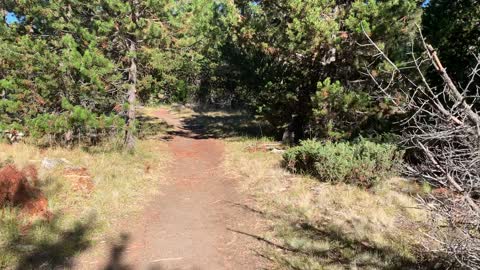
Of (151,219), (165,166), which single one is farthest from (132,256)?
(165,166)

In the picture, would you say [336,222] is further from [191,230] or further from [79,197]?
[79,197]

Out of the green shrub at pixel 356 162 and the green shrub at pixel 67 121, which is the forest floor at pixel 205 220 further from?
the green shrub at pixel 67 121

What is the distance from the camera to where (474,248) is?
3.39 meters

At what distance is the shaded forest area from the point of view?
1052cm

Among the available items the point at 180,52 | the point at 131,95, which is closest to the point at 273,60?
the point at 180,52

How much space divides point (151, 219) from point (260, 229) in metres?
2.01

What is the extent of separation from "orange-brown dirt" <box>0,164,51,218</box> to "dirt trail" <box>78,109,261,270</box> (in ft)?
5.07

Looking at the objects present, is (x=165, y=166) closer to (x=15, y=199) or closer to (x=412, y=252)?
(x=15, y=199)

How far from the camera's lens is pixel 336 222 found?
24.4ft

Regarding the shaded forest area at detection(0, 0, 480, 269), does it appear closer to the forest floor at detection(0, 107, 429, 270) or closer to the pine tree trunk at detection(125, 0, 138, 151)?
the pine tree trunk at detection(125, 0, 138, 151)

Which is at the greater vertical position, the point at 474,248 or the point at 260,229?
the point at 474,248

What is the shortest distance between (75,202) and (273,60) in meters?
9.48

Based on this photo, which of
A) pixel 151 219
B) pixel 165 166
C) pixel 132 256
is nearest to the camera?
pixel 132 256

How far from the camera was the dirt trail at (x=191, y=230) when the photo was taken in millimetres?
5859
